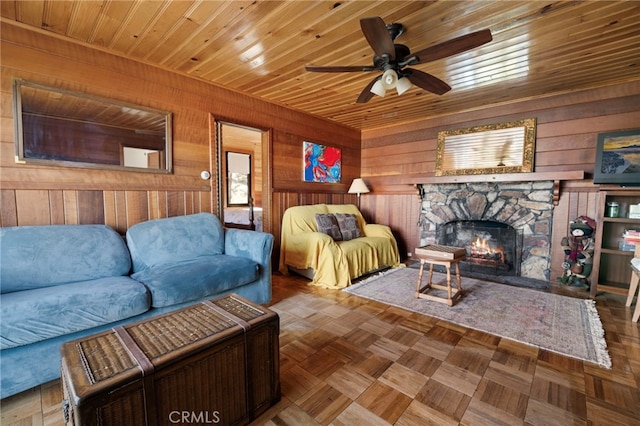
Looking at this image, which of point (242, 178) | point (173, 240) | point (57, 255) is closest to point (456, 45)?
point (173, 240)

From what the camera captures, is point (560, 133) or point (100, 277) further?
point (560, 133)

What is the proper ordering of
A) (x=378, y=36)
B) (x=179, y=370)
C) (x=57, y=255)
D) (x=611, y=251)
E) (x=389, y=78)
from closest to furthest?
(x=179, y=370), (x=378, y=36), (x=57, y=255), (x=389, y=78), (x=611, y=251)

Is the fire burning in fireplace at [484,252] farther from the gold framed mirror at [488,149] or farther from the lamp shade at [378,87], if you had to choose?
the lamp shade at [378,87]

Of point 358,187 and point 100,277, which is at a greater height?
point 358,187

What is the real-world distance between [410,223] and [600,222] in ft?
7.10

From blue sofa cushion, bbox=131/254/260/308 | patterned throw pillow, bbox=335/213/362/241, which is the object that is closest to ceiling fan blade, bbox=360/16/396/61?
blue sofa cushion, bbox=131/254/260/308

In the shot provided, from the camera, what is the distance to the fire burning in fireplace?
12.1ft

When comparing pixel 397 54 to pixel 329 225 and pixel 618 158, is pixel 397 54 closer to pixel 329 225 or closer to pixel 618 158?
pixel 329 225

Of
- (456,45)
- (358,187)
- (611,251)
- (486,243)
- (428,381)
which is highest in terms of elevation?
(456,45)

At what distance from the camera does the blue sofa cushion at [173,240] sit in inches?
86.2

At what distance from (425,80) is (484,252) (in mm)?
2715

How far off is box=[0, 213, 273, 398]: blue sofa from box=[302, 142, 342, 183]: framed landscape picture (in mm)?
1784

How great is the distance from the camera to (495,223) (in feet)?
12.4

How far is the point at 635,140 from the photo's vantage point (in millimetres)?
2719
